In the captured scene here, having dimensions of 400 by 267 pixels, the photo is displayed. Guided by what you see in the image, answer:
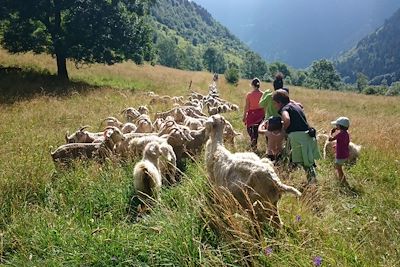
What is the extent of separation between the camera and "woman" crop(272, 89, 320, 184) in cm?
711

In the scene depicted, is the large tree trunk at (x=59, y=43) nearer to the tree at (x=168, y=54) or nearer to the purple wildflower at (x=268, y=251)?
the purple wildflower at (x=268, y=251)

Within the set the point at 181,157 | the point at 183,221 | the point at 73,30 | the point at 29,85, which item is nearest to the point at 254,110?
the point at 181,157

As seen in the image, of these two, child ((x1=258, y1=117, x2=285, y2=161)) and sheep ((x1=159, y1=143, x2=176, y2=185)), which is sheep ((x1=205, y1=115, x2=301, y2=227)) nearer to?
sheep ((x1=159, y1=143, x2=176, y2=185))

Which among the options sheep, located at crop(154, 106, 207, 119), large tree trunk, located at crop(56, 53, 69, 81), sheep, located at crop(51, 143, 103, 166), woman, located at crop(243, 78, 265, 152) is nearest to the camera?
sheep, located at crop(51, 143, 103, 166)

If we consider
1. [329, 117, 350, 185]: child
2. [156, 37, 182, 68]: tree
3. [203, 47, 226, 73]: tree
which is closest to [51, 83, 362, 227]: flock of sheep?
[329, 117, 350, 185]: child

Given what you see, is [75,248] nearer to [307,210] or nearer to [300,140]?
[307,210]

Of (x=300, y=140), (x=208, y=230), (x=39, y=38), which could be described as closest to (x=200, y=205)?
(x=208, y=230)

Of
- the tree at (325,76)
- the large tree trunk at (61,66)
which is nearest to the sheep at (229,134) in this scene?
the large tree trunk at (61,66)

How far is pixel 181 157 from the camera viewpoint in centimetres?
862

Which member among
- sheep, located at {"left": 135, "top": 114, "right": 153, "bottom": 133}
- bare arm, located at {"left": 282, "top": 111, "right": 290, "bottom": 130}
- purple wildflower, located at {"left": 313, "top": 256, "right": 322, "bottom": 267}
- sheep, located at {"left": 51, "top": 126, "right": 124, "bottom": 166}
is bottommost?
purple wildflower, located at {"left": 313, "top": 256, "right": 322, "bottom": 267}

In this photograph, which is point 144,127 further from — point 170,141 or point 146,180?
point 146,180

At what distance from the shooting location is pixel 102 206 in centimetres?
593

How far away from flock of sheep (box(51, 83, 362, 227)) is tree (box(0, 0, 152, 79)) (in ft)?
48.3

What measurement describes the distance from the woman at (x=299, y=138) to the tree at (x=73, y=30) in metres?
19.8
